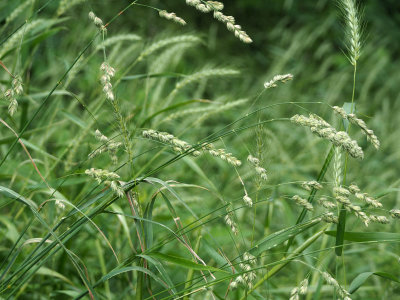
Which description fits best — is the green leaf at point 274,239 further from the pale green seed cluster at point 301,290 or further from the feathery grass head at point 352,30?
the feathery grass head at point 352,30

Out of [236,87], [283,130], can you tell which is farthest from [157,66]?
[236,87]

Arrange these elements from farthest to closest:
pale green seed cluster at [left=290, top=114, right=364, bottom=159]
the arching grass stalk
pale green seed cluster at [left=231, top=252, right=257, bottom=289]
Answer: the arching grass stalk < pale green seed cluster at [left=231, top=252, right=257, bottom=289] < pale green seed cluster at [left=290, top=114, right=364, bottom=159]

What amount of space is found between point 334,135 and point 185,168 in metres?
1.66

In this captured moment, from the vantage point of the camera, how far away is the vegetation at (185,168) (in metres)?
1.13

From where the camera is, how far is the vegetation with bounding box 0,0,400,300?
1126 mm

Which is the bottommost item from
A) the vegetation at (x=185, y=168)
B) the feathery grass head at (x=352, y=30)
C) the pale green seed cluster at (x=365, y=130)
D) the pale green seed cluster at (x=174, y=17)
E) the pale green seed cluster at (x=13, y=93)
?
the vegetation at (x=185, y=168)

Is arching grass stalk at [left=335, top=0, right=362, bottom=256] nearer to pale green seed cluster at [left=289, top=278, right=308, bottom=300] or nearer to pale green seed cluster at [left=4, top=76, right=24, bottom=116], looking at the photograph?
pale green seed cluster at [left=289, top=278, right=308, bottom=300]

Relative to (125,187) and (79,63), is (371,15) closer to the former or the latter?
(79,63)

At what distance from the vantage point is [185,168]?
8.57 ft

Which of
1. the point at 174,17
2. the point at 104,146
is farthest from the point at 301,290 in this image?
the point at 174,17

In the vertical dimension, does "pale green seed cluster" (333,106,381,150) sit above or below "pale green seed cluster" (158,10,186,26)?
below

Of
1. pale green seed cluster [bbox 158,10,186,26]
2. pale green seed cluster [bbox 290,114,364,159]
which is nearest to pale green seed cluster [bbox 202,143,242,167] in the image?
pale green seed cluster [bbox 290,114,364,159]

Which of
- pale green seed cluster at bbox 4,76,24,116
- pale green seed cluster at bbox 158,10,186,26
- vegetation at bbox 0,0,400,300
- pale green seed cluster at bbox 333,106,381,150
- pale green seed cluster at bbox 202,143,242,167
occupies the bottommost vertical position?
vegetation at bbox 0,0,400,300

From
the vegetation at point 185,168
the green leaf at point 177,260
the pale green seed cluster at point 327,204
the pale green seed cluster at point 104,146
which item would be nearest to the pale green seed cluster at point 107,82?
the vegetation at point 185,168
